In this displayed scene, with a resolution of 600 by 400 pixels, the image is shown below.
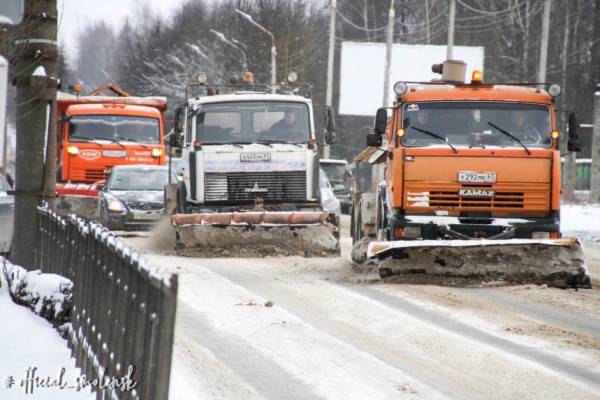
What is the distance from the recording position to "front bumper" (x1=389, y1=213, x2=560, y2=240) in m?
14.1

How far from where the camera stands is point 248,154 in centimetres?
1797

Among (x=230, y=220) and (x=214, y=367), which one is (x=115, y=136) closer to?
(x=230, y=220)

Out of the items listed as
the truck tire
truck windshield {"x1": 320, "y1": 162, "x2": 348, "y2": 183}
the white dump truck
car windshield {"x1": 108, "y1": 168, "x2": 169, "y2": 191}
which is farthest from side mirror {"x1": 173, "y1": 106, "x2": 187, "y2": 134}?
truck windshield {"x1": 320, "y1": 162, "x2": 348, "y2": 183}

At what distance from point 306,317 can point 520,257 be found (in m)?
3.81

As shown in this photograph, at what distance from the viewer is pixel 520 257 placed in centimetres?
1362

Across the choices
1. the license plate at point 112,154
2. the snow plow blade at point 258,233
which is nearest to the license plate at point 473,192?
the snow plow blade at point 258,233

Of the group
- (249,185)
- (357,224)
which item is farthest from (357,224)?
(249,185)

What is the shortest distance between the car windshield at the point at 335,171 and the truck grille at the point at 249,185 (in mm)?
18237

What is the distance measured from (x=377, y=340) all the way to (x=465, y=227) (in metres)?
4.86

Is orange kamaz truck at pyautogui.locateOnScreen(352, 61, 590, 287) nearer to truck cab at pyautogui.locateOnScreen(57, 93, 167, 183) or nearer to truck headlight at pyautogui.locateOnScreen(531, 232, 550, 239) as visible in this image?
truck headlight at pyautogui.locateOnScreen(531, 232, 550, 239)

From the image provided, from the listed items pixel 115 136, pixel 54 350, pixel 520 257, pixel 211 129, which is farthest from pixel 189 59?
pixel 54 350

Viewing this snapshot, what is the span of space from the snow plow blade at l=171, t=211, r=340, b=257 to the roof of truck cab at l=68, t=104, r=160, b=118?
10.8 meters

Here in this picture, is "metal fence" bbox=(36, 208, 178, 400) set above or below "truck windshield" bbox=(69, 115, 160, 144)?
below

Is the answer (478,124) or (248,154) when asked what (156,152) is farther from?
(478,124)
